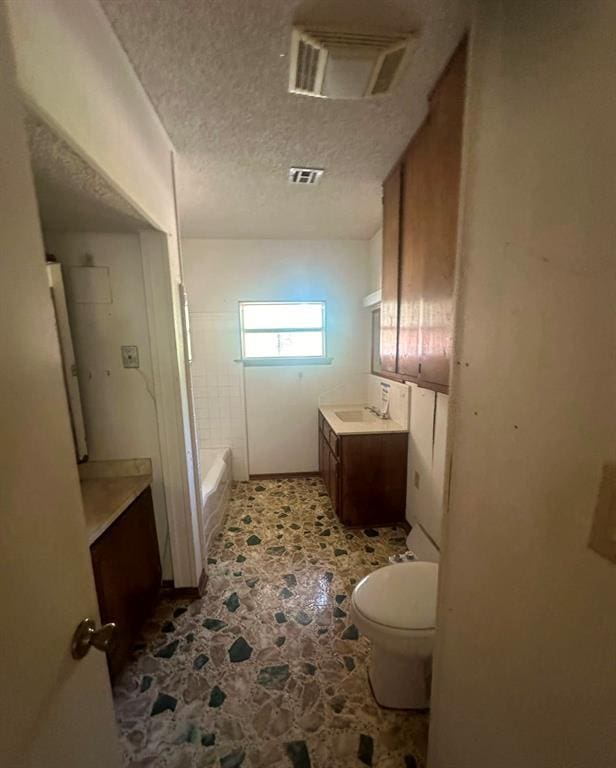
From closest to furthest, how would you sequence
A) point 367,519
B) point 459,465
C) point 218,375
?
point 459,465, point 367,519, point 218,375

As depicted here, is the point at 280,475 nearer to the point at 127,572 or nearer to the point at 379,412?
the point at 379,412

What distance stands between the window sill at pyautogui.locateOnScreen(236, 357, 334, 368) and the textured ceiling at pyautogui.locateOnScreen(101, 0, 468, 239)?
139cm

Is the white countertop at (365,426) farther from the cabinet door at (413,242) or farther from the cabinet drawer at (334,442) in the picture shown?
the cabinet door at (413,242)

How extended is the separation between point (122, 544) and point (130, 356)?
2.95 feet

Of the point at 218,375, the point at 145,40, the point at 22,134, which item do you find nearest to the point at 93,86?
the point at 145,40

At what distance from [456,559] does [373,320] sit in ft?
8.73

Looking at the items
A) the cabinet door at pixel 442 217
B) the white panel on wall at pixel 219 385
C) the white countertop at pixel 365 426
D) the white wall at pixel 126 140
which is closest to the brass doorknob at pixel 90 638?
the white wall at pixel 126 140

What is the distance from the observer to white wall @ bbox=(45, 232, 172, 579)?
1.51 metres

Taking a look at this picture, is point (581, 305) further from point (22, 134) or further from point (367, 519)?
point (367, 519)

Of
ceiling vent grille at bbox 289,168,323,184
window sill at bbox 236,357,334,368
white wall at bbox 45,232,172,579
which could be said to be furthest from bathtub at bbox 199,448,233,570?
ceiling vent grille at bbox 289,168,323,184

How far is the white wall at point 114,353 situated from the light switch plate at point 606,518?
172cm

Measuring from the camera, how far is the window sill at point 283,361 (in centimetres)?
316

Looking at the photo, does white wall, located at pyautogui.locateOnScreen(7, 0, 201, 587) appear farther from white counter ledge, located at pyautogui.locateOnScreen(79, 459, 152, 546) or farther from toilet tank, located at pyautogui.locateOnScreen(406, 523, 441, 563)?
toilet tank, located at pyautogui.locateOnScreen(406, 523, 441, 563)

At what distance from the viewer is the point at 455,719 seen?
787 mm
